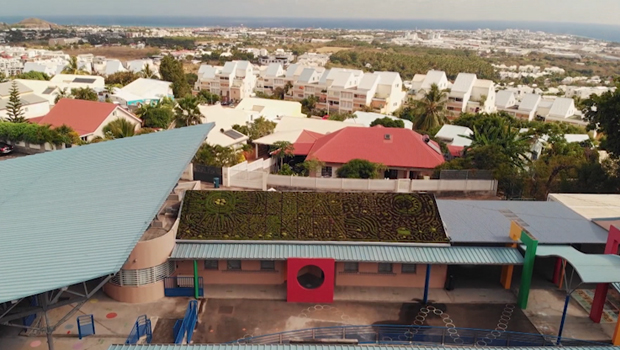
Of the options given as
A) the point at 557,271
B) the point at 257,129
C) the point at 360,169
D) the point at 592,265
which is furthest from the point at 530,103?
the point at 592,265

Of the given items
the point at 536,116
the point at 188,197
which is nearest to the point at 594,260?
the point at 188,197

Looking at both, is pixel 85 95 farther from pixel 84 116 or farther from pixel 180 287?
pixel 180 287

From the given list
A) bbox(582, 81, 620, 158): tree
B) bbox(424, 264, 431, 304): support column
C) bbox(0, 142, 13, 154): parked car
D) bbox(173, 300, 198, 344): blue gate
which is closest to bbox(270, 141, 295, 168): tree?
bbox(424, 264, 431, 304): support column

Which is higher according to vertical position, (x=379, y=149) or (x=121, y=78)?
(x=379, y=149)

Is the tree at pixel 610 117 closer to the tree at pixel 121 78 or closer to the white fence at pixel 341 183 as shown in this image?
the white fence at pixel 341 183

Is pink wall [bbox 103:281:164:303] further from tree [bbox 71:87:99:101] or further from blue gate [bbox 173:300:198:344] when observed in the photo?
tree [bbox 71:87:99:101]

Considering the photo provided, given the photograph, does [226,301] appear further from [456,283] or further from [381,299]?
[456,283]
